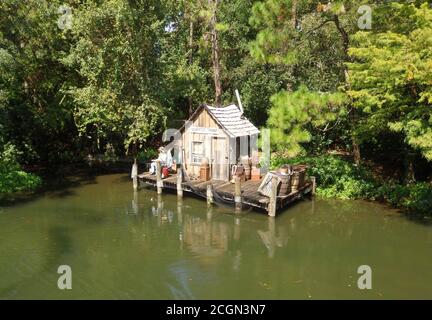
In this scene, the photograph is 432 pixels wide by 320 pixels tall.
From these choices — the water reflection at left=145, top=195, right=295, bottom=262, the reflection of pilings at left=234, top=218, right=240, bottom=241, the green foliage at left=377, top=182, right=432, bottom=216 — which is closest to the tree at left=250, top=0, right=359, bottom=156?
the green foliage at left=377, top=182, right=432, bottom=216

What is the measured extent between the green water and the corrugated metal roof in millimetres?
3624

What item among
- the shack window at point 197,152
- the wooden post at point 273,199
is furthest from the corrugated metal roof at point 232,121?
the wooden post at point 273,199

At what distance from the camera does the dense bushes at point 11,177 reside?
2120 cm

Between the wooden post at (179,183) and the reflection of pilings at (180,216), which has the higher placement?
the wooden post at (179,183)

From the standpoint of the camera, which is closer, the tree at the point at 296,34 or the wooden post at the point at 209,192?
the tree at the point at 296,34

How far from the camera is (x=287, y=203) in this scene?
18.3 metres

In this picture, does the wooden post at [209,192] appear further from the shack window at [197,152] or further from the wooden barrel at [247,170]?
the shack window at [197,152]

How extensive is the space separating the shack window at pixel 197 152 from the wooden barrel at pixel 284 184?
4764 millimetres

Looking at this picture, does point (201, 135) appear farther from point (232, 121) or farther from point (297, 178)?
point (297, 178)

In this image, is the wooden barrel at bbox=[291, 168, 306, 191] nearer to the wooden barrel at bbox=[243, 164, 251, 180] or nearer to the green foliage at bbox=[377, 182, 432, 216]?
the wooden barrel at bbox=[243, 164, 251, 180]

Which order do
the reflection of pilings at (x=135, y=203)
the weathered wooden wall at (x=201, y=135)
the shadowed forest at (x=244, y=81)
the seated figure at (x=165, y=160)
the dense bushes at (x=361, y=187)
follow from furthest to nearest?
the seated figure at (x=165, y=160)
the weathered wooden wall at (x=201, y=135)
the reflection of pilings at (x=135, y=203)
the dense bushes at (x=361, y=187)
the shadowed forest at (x=244, y=81)
